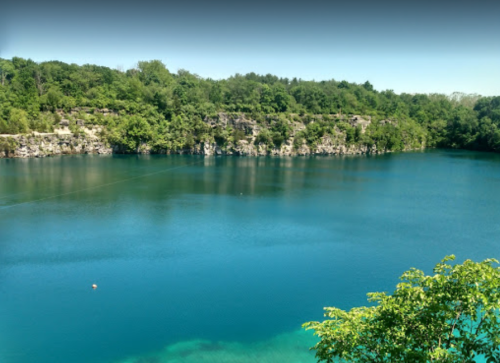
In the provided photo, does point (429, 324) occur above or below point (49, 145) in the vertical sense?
below

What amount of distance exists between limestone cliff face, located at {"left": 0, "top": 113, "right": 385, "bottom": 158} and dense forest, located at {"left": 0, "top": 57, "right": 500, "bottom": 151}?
129 cm

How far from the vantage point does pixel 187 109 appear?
81812 mm

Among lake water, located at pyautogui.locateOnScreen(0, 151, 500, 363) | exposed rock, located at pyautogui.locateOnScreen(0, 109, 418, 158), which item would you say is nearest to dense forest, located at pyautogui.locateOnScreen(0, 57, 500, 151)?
exposed rock, located at pyautogui.locateOnScreen(0, 109, 418, 158)

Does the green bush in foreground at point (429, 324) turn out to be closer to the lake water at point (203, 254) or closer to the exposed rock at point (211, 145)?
the lake water at point (203, 254)

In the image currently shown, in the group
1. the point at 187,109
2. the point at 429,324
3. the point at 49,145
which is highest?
the point at 187,109

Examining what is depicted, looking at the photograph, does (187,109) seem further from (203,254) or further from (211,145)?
(203,254)

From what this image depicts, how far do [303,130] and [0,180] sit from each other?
5618cm

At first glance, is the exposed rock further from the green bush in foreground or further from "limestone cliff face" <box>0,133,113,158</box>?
Result: the green bush in foreground

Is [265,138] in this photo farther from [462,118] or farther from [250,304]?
[250,304]

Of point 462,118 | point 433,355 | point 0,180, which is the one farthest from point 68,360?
point 462,118

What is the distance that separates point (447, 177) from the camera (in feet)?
177

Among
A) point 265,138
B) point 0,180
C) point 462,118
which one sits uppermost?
point 462,118

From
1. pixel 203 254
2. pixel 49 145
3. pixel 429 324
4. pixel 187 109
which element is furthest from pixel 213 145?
pixel 429 324

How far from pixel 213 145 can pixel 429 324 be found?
73225 mm
